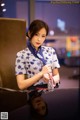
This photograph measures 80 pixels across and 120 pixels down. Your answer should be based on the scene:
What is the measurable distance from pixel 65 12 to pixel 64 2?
0.41ft

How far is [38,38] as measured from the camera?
109 centimetres

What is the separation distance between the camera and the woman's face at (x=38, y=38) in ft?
3.59

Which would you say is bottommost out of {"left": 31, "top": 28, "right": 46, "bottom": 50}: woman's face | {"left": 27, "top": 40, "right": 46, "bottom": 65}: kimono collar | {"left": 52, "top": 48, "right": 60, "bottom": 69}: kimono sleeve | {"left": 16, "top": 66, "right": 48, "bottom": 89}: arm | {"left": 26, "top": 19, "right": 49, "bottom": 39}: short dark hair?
{"left": 16, "top": 66, "right": 48, "bottom": 89}: arm

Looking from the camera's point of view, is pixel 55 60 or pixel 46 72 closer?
pixel 46 72

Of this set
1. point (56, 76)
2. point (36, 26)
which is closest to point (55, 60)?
point (56, 76)

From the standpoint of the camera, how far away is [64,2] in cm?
120

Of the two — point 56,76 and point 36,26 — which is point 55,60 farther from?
point 36,26

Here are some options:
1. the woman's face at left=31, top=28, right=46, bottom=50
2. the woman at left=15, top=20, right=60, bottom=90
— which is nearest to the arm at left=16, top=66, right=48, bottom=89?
the woman at left=15, top=20, right=60, bottom=90

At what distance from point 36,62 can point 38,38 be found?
114 mm

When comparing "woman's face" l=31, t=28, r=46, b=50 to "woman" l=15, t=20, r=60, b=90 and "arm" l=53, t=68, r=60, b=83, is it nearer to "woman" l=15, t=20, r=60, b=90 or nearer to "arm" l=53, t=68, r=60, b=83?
"woman" l=15, t=20, r=60, b=90

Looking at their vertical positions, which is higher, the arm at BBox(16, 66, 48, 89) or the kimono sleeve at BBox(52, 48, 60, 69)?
the kimono sleeve at BBox(52, 48, 60, 69)

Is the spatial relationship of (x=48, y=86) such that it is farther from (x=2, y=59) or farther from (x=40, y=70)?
(x=2, y=59)

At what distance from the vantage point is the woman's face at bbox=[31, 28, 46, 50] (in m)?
1.09

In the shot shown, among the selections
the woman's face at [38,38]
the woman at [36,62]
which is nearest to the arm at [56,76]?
the woman at [36,62]
